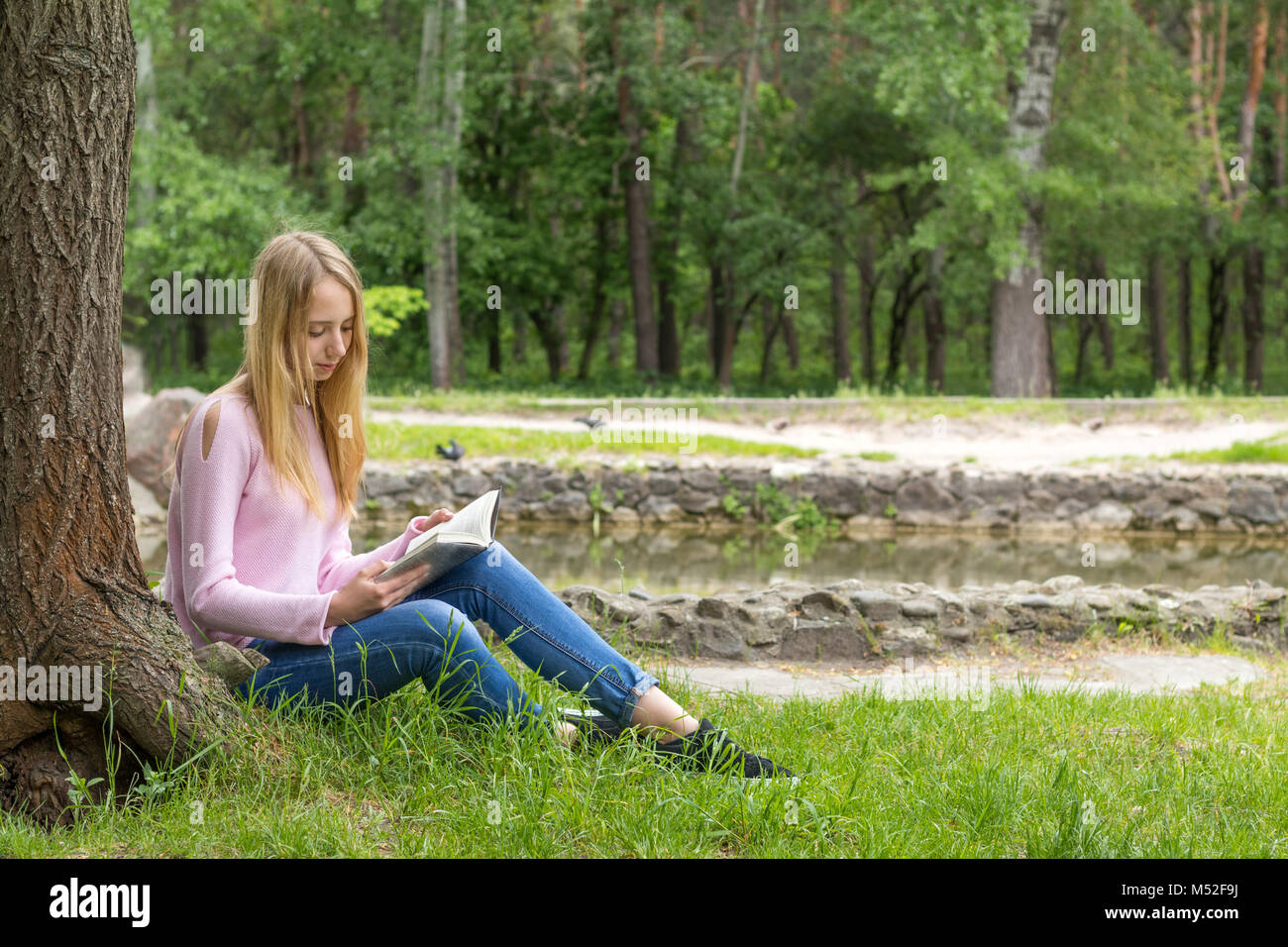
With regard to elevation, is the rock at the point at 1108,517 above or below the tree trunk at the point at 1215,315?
below

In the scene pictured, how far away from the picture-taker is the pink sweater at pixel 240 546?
3129 mm

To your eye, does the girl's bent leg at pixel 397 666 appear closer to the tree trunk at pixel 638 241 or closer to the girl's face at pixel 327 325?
the girl's face at pixel 327 325

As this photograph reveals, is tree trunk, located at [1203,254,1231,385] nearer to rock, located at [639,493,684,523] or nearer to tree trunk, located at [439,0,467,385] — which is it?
tree trunk, located at [439,0,467,385]

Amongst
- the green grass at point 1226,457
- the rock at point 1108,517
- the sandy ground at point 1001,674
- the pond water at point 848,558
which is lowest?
the pond water at point 848,558

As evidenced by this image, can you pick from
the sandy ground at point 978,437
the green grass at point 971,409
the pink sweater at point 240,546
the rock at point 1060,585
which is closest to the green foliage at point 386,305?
the green grass at point 971,409

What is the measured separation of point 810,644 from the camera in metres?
5.58

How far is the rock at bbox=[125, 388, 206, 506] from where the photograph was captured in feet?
39.7

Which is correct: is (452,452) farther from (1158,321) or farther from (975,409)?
(1158,321)

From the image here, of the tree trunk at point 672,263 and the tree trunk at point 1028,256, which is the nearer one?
the tree trunk at point 1028,256

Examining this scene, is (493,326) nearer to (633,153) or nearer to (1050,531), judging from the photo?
(633,153)

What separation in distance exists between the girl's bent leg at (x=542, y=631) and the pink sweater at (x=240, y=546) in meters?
0.30

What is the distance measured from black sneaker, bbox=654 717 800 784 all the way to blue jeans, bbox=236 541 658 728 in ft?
0.54

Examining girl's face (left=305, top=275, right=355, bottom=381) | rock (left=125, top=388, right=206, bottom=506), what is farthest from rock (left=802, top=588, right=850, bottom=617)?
rock (left=125, top=388, right=206, bottom=506)
